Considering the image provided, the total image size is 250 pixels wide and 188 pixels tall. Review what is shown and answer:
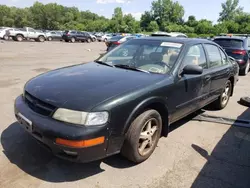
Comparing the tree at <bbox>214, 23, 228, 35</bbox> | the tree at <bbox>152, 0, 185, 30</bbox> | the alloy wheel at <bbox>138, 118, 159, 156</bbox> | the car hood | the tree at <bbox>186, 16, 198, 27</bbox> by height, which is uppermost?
the tree at <bbox>152, 0, 185, 30</bbox>

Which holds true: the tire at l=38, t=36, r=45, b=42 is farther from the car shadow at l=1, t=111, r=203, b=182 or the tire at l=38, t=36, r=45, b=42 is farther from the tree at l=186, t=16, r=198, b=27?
the tree at l=186, t=16, r=198, b=27

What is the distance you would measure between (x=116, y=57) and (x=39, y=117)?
1.84 m

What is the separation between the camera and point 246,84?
8.22m

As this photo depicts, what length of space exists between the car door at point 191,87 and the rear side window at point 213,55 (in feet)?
0.74

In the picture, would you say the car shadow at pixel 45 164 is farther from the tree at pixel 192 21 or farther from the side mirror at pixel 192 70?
the tree at pixel 192 21

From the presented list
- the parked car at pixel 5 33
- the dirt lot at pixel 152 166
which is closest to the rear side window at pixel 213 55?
the dirt lot at pixel 152 166

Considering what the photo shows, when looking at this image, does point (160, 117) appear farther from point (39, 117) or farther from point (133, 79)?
point (39, 117)

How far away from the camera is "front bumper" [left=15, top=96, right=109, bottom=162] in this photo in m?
2.36

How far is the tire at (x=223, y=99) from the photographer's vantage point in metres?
5.13

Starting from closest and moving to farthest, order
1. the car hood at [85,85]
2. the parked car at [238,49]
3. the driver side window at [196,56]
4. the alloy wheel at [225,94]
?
the car hood at [85,85] < the driver side window at [196,56] < the alloy wheel at [225,94] < the parked car at [238,49]

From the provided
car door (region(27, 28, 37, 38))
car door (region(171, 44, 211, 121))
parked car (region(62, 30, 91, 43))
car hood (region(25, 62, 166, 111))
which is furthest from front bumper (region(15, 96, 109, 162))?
parked car (region(62, 30, 91, 43))

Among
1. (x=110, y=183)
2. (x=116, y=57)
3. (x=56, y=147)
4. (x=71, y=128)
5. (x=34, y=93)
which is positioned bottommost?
(x=110, y=183)

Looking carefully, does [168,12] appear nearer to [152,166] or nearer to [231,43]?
[231,43]

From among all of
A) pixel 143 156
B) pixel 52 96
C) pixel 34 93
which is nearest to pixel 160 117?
A: pixel 143 156
